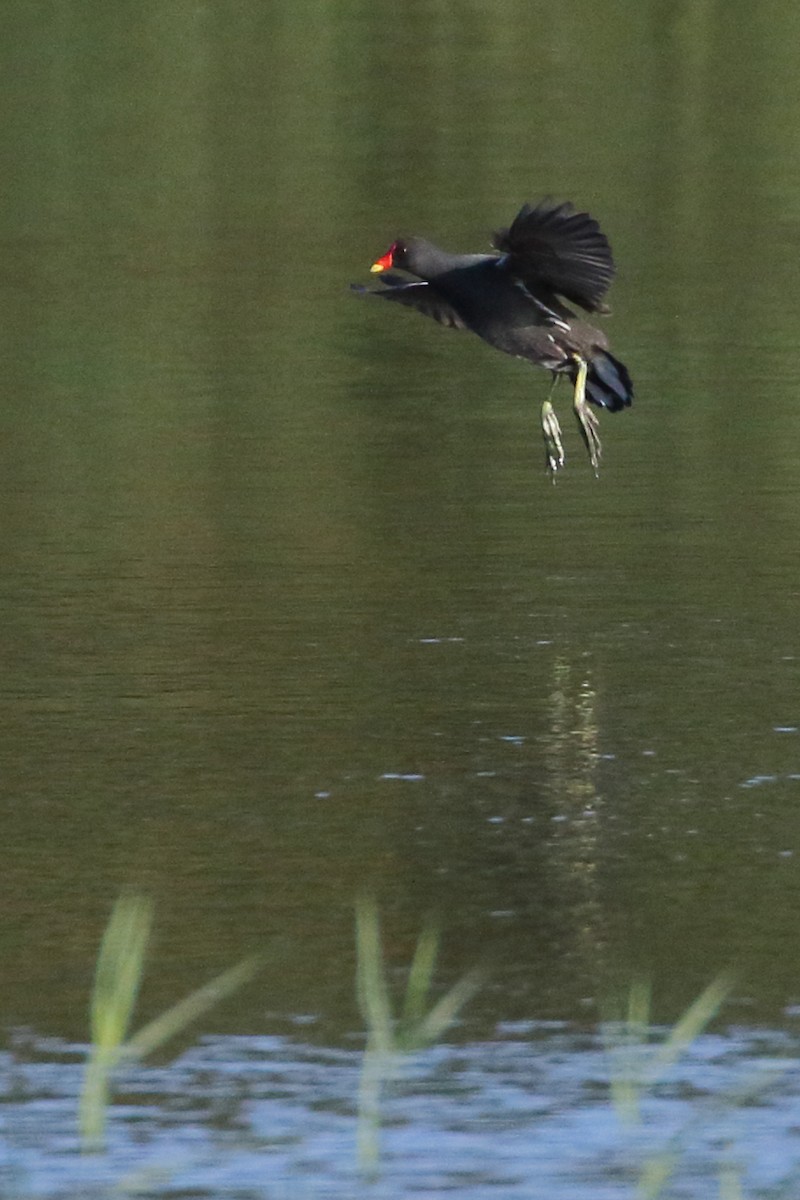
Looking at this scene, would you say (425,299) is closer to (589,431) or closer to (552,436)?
(552,436)

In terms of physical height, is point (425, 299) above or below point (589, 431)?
above

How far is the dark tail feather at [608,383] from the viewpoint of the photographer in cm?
1049

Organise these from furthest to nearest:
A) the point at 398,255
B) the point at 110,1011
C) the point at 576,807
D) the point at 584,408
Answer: the point at 584,408, the point at 398,255, the point at 576,807, the point at 110,1011

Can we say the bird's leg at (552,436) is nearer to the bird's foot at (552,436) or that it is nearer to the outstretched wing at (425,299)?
the bird's foot at (552,436)

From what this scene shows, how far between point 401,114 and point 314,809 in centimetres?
1979

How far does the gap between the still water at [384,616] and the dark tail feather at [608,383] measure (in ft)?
2.18

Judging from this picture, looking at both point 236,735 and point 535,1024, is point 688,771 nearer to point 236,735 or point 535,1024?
point 236,735

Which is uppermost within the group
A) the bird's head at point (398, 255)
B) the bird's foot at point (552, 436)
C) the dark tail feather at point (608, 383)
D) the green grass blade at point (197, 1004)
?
the bird's head at point (398, 255)

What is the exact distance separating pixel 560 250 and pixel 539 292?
18.3 inches

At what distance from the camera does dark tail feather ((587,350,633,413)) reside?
10492 millimetres

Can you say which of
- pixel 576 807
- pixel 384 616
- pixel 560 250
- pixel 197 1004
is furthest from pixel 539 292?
pixel 197 1004

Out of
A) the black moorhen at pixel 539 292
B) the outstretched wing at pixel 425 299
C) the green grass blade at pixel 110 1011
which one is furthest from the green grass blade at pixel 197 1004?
the outstretched wing at pixel 425 299

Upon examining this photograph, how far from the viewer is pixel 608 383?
10.6 meters

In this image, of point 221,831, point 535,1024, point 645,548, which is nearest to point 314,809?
point 221,831
